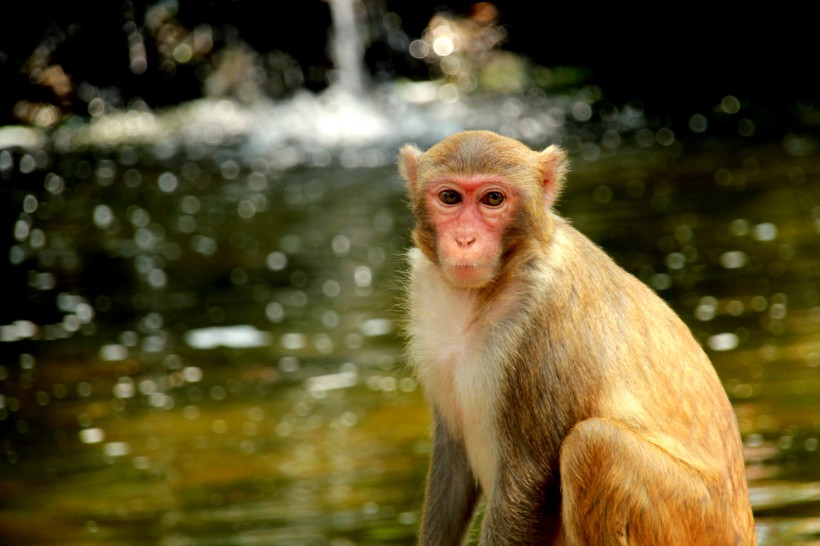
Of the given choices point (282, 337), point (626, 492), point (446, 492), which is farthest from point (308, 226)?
point (626, 492)

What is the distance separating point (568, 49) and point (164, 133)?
8.52 metres

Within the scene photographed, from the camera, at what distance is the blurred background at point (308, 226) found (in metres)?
A: 8.30

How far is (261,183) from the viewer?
1942 centimetres

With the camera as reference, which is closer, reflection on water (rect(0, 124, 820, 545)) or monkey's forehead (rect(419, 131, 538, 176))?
monkey's forehead (rect(419, 131, 538, 176))

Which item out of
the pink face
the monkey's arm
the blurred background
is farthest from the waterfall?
the pink face

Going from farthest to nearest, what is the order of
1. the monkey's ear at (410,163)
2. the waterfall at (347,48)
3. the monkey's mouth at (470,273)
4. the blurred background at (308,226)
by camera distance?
the waterfall at (347,48)
the blurred background at (308,226)
the monkey's ear at (410,163)
the monkey's mouth at (470,273)

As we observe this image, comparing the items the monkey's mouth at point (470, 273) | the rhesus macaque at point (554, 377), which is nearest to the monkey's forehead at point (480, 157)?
the rhesus macaque at point (554, 377)

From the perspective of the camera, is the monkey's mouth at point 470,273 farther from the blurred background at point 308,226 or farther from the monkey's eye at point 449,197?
the blurred background at point 308,226

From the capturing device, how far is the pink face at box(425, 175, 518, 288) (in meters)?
5.27

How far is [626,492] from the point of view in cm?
501

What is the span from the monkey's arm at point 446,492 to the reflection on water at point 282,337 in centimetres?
134

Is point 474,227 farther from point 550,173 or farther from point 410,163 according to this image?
point 410,163

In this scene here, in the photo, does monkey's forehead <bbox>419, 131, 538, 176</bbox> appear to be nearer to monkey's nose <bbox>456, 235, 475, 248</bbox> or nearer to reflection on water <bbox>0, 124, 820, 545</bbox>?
monkey's nose <bbox>456, 235, 475, 248</bbox>

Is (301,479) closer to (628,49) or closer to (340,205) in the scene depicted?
(340,205)
